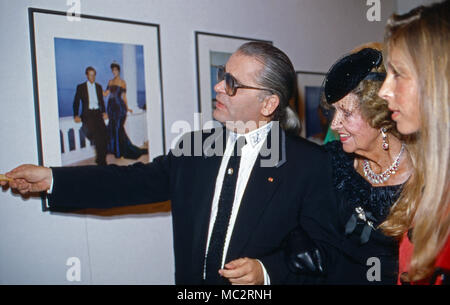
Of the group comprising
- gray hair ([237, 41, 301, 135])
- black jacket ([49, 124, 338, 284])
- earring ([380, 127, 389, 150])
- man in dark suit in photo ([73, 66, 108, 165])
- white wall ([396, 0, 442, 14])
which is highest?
white wall ([396, 0, 442, 14])

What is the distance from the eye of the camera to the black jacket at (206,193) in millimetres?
1442

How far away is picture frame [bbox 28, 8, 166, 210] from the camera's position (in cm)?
157

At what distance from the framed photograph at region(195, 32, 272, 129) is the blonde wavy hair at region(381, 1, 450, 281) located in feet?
4.25

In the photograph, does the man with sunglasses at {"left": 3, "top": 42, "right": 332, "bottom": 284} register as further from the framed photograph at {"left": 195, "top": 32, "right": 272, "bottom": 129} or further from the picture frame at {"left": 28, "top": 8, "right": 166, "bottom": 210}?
the framed photograph at {"left": 195, "top": 32, "right": 272, "bottom": 129}

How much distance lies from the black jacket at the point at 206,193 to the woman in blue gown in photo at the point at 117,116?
27 centimetres

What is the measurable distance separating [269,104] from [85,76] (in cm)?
93

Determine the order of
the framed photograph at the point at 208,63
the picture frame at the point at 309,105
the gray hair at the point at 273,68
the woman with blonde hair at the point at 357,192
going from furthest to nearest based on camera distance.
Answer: the picture frame at the point at 309,105 → the framed photograph at the point at 208,63 → the gray hair at the point at 273,68 → the woman with blonde hair at the point at 357,192

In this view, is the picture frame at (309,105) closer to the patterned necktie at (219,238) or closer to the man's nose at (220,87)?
the man's nose at (220,87)

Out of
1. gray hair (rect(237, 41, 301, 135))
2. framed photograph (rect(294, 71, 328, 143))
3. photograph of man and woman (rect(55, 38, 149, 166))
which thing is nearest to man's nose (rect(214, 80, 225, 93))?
gray hair (rect(237, 41, 301, 135))

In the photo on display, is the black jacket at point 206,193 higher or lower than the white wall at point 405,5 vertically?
lower

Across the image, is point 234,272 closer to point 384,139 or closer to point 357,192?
point 357,192

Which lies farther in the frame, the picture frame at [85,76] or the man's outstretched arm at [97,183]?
the picture frame at [85,76]

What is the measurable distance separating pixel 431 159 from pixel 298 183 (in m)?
0.65

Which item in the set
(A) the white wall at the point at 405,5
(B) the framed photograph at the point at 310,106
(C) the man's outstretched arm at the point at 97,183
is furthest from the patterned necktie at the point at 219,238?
(A) the white wall at the point at 405,5
